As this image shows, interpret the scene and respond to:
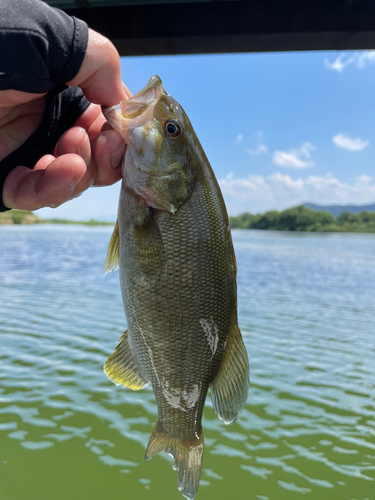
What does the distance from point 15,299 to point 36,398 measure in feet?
27.4

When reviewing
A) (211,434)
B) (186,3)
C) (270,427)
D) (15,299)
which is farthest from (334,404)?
(15,299)

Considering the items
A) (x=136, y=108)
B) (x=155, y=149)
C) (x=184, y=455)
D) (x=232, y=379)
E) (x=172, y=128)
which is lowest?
(x=184, y=455)

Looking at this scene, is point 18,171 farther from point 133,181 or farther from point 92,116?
point 133,181

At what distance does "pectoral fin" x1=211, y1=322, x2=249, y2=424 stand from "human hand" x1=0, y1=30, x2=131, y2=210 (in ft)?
4.12

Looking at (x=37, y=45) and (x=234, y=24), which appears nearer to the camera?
(x=37, y=45)

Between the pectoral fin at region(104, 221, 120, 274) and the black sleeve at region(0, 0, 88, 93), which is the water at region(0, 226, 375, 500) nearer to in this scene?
the pectoral fin at region(104, 221, 120, 274)

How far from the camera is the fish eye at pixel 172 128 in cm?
225

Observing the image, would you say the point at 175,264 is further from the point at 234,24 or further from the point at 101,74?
the point at 234,24

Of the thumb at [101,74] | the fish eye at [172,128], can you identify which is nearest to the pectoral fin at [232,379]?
the fish eye at [172,128]

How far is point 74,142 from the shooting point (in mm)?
2311

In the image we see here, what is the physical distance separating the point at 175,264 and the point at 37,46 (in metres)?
1.25

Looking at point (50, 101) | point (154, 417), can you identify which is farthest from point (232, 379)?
point (154, 417)

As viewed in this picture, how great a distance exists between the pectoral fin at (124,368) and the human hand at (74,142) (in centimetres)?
100

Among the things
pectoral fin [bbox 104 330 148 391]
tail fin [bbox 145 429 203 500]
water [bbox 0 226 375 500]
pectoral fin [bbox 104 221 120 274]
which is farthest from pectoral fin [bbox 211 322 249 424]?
water [bbox 0 226 375 500]
